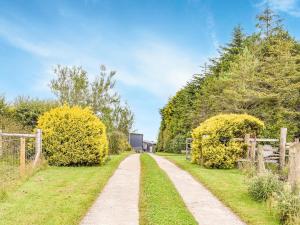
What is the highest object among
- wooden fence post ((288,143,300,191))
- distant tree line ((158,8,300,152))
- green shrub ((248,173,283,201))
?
distant tree line ((158,8,300,152))

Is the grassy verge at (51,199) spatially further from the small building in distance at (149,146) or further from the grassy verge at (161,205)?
the small building in distance at (149,146)

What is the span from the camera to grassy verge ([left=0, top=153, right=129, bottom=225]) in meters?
7.56

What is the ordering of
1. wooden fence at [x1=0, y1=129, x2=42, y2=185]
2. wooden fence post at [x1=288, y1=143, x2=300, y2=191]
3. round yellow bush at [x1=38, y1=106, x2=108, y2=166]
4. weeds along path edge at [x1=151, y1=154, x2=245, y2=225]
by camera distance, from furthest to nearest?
round yellow bush at [x1=38, y1=106, x2=108, y2=166]
wooden fence at [x1=0, y1=129, x2=42, y2=185]
wooden fence post at [x1=288, y1=143, x2=300, y2=191]
weeds along path edge at [x1=151, y1=154, x2=245, y2=225]

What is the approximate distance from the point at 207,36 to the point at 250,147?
5346mm

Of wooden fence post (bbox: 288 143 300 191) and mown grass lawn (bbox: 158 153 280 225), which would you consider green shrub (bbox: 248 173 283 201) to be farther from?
wooden fence post (bbox: 288 143 300 191)

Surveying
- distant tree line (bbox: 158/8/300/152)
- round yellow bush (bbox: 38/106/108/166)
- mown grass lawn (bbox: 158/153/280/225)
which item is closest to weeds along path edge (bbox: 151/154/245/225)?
mown grass lawn (bbox: 158/153/280/225)

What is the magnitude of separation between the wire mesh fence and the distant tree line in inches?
472

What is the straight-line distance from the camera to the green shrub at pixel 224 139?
58.3 feet

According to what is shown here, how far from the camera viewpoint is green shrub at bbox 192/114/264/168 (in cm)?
1777

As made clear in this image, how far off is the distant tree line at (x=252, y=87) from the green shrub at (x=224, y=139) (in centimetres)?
423

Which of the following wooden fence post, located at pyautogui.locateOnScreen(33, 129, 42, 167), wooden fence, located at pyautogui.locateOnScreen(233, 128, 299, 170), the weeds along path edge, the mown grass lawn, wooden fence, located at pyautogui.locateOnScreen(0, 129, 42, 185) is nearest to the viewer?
the weeds along path edge

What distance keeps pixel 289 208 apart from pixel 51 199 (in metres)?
4.95

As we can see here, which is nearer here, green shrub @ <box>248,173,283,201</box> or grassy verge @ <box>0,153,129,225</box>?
grassy verge @ <box>0,153,129,225</box>

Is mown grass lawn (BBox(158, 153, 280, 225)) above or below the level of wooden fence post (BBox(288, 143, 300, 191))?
below
